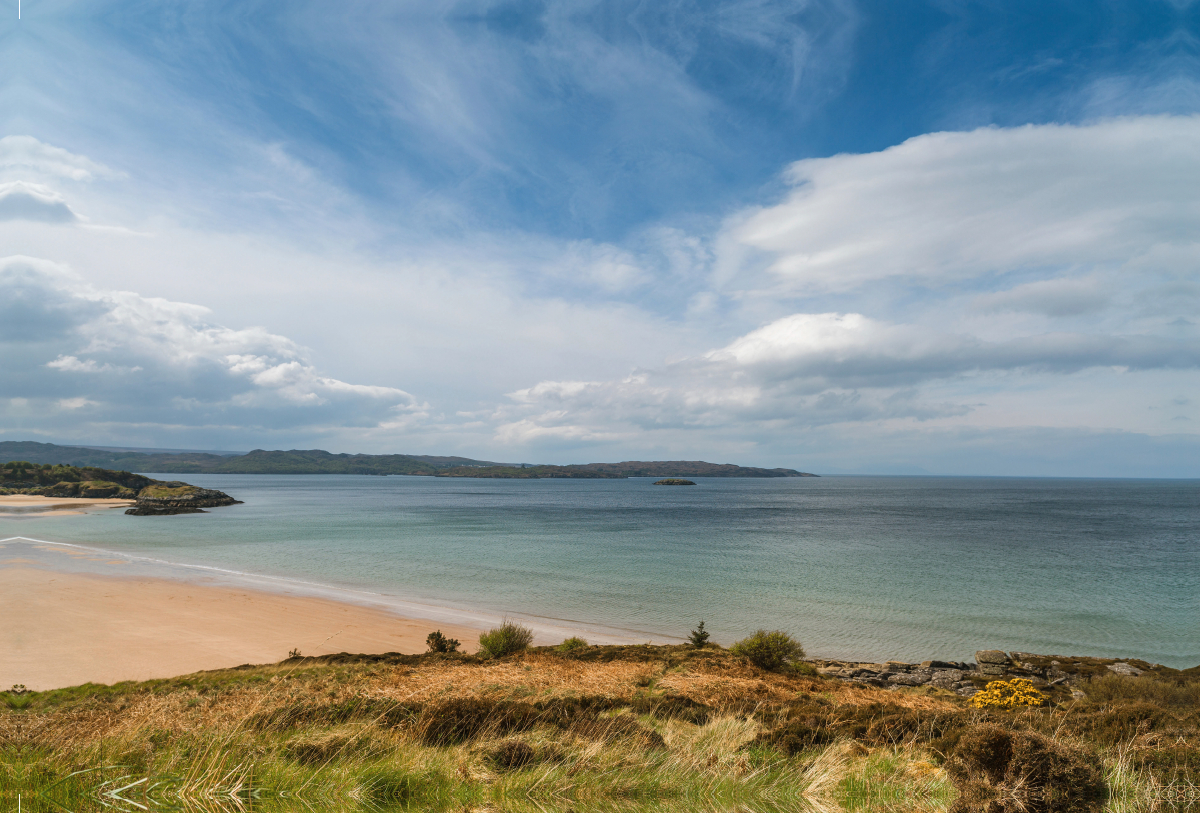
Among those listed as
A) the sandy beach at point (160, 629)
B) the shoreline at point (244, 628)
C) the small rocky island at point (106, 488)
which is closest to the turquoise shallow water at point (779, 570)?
the shoreline at point (244, 628)

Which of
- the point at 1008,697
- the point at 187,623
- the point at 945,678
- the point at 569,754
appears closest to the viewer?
the point at 569,754

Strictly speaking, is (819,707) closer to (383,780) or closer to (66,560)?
(383,780)

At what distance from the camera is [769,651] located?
1661cm

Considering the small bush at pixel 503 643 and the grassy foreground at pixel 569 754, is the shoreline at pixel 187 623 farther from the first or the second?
the grassy foreground at pixel 569 754

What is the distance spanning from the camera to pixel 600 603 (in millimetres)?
28203

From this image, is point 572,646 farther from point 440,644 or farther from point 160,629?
point 160,629

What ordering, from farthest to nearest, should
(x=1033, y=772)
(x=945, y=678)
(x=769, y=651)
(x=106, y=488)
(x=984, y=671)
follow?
(x=106, y=488)
(x=984, y=671)
(x=945, y=678)
(x=769, y=651)
(x=1033, y=772)

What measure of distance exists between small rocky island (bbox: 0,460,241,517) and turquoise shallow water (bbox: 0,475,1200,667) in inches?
641

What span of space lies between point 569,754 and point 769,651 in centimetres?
1264

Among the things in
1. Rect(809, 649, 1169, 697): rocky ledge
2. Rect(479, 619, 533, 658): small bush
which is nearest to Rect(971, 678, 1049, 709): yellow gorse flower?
Rect(809, 649, 1169, 697): rocky ledge

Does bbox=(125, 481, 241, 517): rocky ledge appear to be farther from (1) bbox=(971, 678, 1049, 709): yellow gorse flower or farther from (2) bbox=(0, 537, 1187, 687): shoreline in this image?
(1) bbox=(971, 678, 1049, 709): yellow gorse flower

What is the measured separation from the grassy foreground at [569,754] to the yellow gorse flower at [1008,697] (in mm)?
1383

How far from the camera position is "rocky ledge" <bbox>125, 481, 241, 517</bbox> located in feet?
263

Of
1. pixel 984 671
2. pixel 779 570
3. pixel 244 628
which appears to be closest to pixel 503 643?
pixel 244 628
